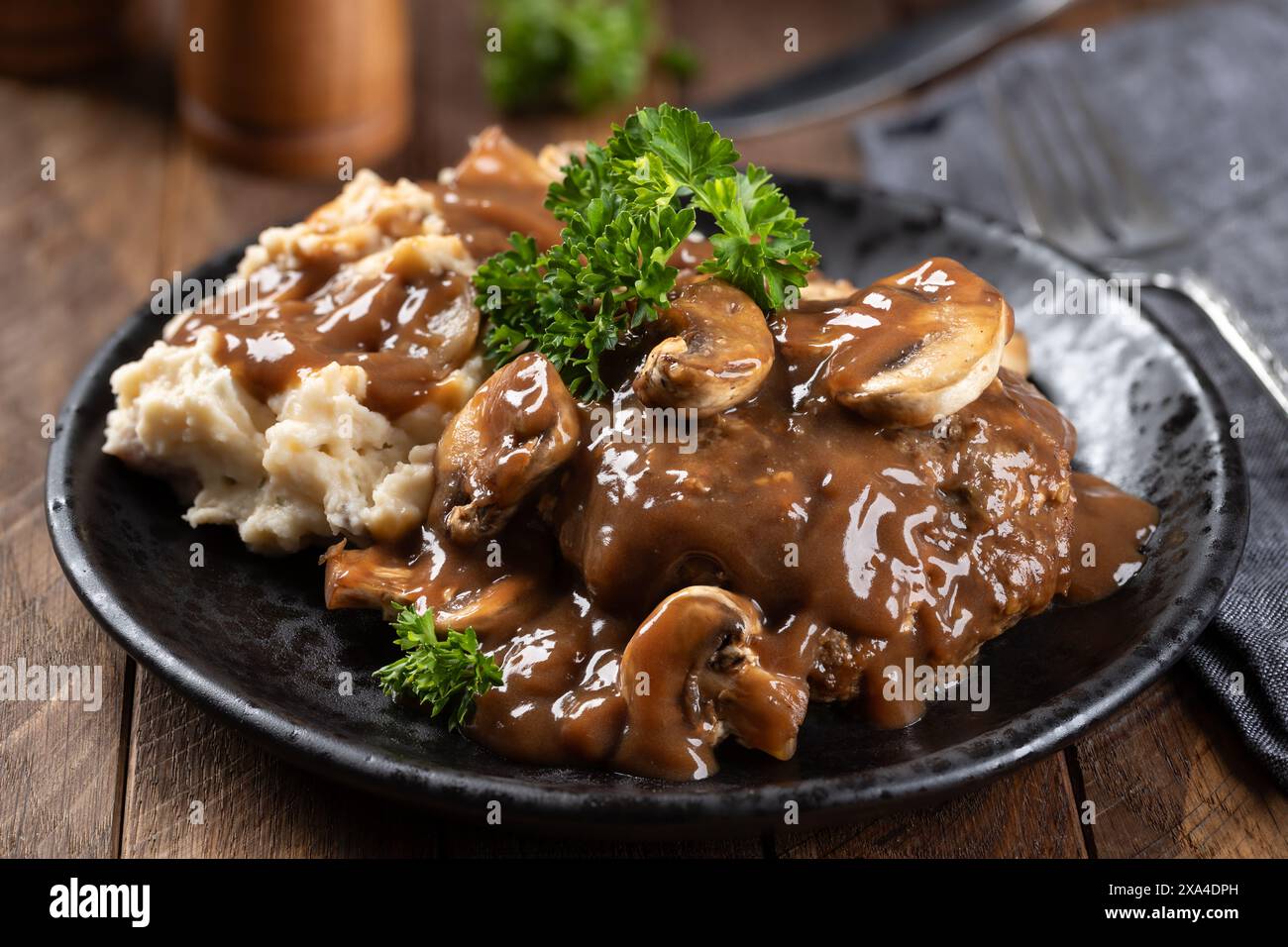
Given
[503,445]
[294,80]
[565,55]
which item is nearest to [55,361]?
[294,80]

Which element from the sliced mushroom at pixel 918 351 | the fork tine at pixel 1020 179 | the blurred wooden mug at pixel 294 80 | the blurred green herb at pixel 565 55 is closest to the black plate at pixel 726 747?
the sliced mushroom at pixel 918 351

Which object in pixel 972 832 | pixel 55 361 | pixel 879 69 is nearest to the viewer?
pixel 972 832

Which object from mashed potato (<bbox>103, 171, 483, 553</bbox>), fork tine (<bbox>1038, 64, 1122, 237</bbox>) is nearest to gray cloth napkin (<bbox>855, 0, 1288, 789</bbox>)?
fork tine (<bbox>1038, 64, 1122, 237</bbox>)

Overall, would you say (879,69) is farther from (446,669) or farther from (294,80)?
(446,669)

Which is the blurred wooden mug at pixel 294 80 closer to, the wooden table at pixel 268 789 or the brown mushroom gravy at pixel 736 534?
the wooden table at pixel 268 789

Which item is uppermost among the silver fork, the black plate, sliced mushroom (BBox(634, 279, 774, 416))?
sliced mushroom (BBox(634, 279, 774, 416))

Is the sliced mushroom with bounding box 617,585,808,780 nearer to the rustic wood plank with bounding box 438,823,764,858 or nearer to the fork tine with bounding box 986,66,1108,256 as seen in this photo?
the rustic wood plank with bounding box 438,823,764,858
